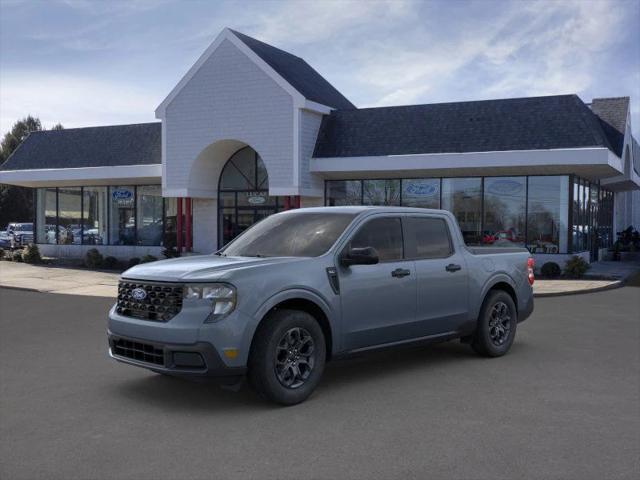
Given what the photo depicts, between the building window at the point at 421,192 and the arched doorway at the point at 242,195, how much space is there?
16.4 ft

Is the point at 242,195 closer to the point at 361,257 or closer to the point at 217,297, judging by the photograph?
the point at 361,257

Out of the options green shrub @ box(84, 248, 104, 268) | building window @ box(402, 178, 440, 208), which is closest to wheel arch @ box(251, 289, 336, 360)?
building window @ box(402, 178, 440, 208)

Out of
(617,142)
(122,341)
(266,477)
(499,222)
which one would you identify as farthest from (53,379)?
(617,142)

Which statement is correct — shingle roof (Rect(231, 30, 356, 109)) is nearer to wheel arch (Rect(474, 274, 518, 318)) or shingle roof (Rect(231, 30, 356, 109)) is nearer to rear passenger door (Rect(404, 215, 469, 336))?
wheel arch (Rect(474, 274, 518, 318))

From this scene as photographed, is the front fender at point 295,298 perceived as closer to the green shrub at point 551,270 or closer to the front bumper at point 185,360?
the front bumper at point 185,360

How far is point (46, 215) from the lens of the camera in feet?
103

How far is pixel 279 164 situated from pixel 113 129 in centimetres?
1011

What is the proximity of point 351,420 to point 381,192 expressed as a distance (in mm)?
19451

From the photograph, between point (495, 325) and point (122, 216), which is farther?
point (122, 216)

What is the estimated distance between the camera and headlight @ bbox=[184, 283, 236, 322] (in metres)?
5.79

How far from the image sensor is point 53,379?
7.20 metres

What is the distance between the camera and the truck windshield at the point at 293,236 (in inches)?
271

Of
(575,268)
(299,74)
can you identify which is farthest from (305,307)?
(299,74)

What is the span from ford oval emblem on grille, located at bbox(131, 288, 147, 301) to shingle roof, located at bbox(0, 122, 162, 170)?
2148 cm
